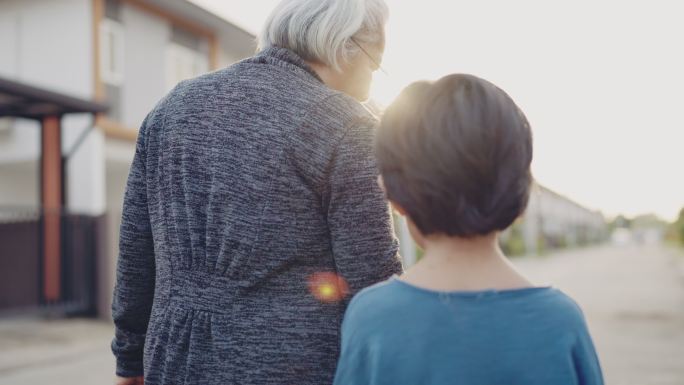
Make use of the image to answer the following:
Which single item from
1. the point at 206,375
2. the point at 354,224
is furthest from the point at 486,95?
the point at 206,375

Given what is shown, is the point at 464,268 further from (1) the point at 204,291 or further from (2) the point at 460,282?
(1) the point at 204,291

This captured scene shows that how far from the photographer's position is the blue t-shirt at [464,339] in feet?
3.59

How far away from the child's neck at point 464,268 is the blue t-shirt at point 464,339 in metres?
0.02

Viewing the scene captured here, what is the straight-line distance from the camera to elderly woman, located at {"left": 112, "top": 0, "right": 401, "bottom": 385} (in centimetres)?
144

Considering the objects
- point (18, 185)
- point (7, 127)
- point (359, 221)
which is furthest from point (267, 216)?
point (18, 185)

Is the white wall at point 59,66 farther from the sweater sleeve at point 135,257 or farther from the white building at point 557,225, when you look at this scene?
the sweater sleeve at point 135,257

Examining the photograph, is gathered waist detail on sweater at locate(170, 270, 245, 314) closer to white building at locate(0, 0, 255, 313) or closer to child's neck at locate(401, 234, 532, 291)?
child's neck at locate(401, 234, 532, 291)

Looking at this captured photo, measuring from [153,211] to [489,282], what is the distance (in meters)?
0.83

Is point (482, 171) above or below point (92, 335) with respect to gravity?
above

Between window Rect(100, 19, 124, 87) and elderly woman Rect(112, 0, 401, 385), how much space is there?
44.8ft

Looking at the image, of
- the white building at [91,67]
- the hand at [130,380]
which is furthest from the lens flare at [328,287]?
the white building at [91,67]

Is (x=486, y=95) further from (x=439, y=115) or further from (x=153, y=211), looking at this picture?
(x=153, y=211)

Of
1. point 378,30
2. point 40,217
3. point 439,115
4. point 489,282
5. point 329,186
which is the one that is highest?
point 378,30

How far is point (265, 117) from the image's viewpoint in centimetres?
151
